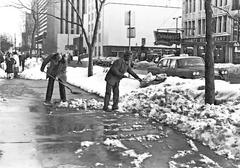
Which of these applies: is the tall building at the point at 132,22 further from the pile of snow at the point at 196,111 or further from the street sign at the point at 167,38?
the pile of snow at the point at 196,111

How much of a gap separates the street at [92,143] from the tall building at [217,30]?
3654 centimetres

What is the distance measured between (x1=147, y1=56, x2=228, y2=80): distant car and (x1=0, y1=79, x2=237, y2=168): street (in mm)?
6635

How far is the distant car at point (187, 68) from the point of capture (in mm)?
15711

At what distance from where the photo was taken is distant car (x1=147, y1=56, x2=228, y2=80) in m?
15.7

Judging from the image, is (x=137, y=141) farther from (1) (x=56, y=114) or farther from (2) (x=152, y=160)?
(1) (x=56, y=114)

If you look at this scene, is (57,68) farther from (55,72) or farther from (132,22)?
(132,22)

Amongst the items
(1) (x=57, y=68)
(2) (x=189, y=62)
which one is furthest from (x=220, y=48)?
(1) (x=57, y=68)

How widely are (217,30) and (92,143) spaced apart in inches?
2044

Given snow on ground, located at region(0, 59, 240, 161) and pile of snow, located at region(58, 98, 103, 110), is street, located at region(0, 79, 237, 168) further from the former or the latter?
pile of snow, located at region(58, 98, 103, 110)

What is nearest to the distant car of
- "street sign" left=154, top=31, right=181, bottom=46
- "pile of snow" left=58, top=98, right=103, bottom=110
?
"pile of snow" left=58, top=98, right=103, bottom=110

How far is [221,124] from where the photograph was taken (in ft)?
23.0

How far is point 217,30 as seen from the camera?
56.0 meters

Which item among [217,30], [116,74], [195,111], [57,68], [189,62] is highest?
[217,30]

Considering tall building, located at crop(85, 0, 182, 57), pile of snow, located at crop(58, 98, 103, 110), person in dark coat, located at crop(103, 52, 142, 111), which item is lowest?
pile of snow, located at crop(58, 98, 103, 110)
